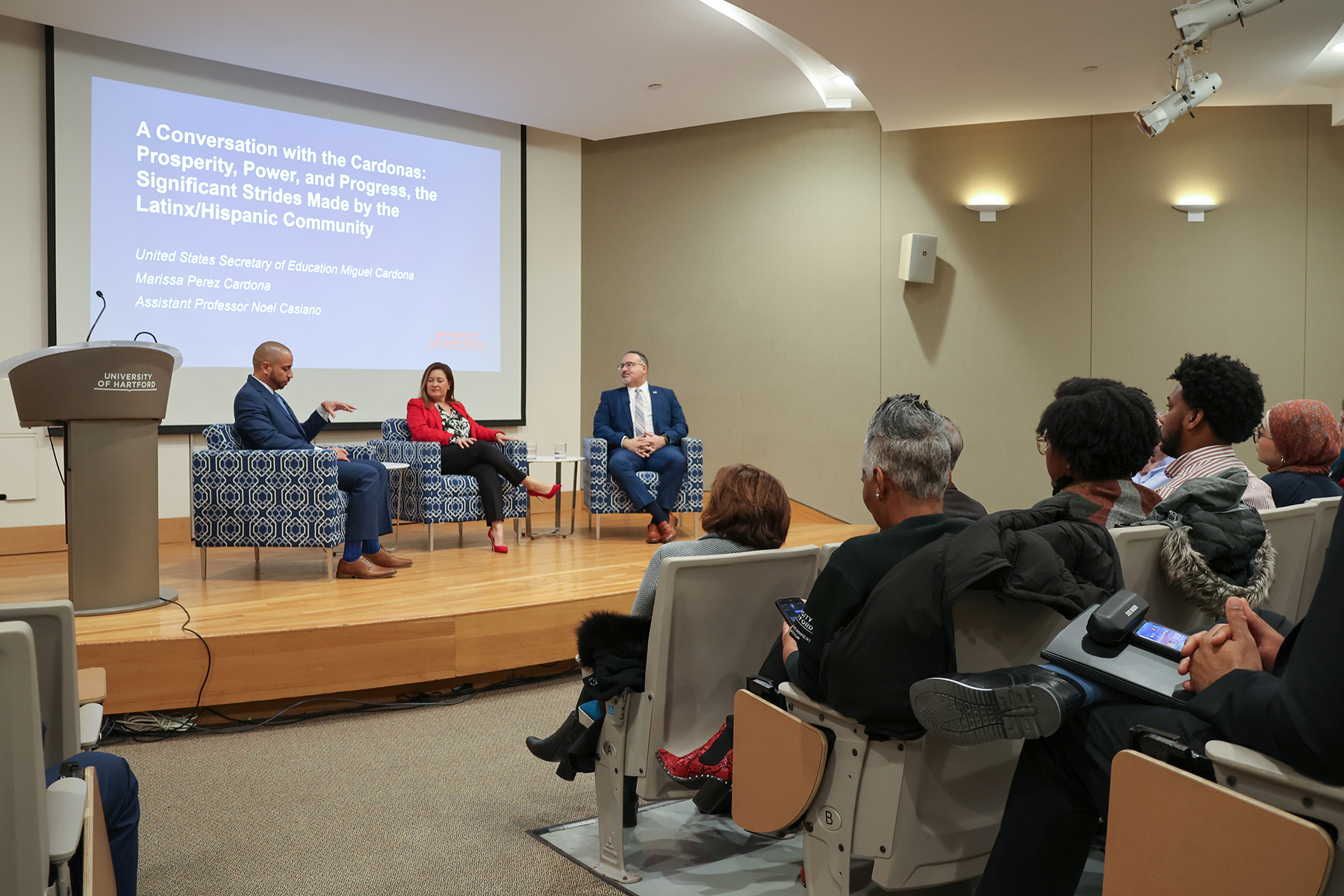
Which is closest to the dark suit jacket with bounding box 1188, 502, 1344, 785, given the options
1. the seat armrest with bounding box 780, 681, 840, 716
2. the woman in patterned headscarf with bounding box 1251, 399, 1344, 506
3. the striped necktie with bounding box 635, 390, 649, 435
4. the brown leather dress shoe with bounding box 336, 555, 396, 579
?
the seat armrest with bounding box 780, 681, 840, 716

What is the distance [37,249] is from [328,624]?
3.83 meters

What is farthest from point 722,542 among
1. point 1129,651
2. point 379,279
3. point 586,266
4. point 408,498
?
point 586,266

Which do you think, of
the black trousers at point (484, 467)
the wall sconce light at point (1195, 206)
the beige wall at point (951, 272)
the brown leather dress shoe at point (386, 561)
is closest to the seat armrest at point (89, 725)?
the brown leather dress shoe at point (386, 561)

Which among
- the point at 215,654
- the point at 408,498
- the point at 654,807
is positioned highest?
the point at 408,498

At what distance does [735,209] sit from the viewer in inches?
302

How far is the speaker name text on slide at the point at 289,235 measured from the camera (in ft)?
19.8

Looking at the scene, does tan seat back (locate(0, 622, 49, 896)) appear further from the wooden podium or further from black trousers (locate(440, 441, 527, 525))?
black trousers (locate(440, 441, 527, 525))

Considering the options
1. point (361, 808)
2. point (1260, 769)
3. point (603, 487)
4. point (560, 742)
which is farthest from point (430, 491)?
point (1260, 769)

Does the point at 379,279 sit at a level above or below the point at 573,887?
above

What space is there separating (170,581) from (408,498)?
1.41m

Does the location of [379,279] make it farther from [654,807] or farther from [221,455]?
[654,807]

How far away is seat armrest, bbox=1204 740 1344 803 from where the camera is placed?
1.08 m

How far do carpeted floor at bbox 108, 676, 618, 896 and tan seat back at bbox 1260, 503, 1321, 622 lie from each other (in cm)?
189

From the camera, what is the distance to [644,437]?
6.14 metres
